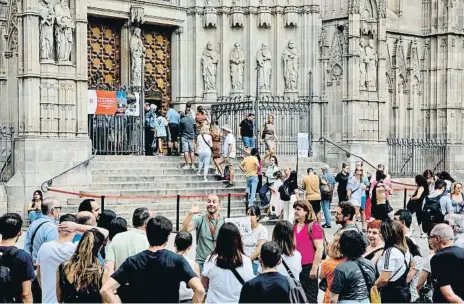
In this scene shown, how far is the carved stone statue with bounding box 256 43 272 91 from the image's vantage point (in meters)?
24.7

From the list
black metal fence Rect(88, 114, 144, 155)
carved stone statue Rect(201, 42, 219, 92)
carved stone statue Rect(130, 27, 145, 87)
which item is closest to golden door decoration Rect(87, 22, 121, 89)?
carved stone statue Rect(130, 27, 145, 87)

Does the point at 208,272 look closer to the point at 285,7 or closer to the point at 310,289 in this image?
the point at 310,289

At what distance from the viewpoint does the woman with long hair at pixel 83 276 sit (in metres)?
6.19

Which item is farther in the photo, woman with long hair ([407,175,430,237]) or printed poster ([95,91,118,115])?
printed poster ([95,91,118,115])

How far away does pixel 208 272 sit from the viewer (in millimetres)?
6770

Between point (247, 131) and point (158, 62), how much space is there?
437 cm

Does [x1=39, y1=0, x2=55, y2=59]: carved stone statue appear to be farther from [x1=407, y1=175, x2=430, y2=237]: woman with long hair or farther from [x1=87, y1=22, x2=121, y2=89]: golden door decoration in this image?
[x1=407, y1=175, x2=430, y2=237]: woman with long hair

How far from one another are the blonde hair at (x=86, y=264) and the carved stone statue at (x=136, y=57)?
17.2 metres

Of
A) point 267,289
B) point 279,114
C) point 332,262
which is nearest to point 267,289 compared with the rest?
point 267,289

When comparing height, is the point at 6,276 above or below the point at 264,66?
below

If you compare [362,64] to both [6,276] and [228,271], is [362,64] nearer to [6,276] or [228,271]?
[228,271]

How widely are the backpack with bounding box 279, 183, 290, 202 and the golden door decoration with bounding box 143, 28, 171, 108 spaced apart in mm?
7452

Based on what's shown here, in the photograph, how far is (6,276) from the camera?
20.6 ft

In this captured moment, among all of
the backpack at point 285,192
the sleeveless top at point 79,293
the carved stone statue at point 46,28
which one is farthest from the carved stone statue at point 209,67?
the sleeveless top at point 79,293
